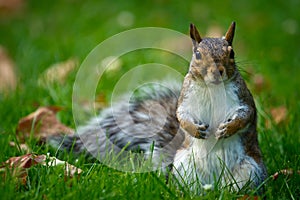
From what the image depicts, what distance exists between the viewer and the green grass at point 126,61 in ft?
6.89

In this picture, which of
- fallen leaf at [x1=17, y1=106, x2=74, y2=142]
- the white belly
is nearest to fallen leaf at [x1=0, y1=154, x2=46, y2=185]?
fallen leaf at [x1=17, y1=106, x2=74, y2=142]

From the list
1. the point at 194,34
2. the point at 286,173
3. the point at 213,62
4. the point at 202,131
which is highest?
the point at 194,34

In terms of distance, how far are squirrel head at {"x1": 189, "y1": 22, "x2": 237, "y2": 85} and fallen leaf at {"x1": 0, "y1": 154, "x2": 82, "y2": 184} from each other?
0.57 metres

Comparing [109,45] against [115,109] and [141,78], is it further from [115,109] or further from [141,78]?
[115,109]

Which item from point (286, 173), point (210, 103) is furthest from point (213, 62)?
point (286, 173)

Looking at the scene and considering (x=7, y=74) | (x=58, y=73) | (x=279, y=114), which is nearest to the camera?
(x=279, y=114)

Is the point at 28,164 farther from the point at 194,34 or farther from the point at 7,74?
the point at 7,74

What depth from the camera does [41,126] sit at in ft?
9.30

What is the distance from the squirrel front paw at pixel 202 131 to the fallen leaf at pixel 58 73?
63.7 inches

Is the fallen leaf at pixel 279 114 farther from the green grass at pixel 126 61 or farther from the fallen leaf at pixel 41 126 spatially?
the fallen leaf at pixel 41 126

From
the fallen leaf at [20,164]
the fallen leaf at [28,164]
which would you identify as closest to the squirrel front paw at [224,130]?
the fallen leaf at [28,164]

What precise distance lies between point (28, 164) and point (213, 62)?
0.78 meters

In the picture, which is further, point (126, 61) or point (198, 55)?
point (126, 61)

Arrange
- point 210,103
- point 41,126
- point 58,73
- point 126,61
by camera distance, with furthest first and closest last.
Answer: point 126,61
point 58,73
point 41,126
point 210,103
